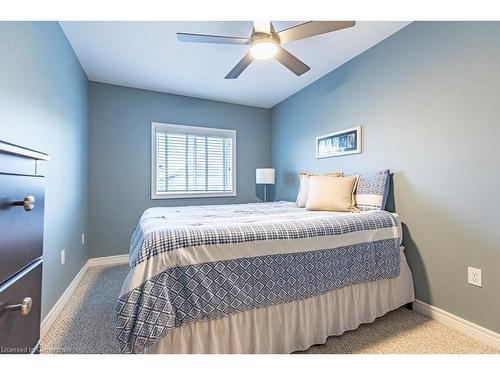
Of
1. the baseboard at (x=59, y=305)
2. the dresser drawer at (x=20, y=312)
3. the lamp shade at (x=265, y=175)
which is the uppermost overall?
the lamp shade at (x=265, y=175)

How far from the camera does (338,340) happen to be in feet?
5.16

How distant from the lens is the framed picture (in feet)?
8.36

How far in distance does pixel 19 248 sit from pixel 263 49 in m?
1.87

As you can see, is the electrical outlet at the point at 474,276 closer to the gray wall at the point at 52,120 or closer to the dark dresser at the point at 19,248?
the dark dresser at the point at 19,248

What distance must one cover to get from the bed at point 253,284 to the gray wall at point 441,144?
434 mm

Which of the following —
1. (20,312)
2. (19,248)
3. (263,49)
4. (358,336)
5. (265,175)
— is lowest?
Result: (358,336)

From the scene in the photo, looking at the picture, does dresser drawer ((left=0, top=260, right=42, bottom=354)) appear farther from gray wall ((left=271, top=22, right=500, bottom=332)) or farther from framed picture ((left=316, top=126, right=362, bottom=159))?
framed picture ((left=316, top=126, right=362, bottom=159))

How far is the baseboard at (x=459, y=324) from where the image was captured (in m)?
1.54

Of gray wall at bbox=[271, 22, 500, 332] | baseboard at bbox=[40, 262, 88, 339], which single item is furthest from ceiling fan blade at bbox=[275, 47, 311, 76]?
baseboard at bbox=[40, 262, 88, 339]

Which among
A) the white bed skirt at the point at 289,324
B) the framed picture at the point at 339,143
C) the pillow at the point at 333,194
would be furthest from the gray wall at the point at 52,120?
the framed picture at the point at 339,143

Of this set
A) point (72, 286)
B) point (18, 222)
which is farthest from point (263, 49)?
point (72, 286)

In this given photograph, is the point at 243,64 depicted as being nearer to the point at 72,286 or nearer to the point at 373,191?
the point at 373,191

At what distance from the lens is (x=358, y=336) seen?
1.62 metres
